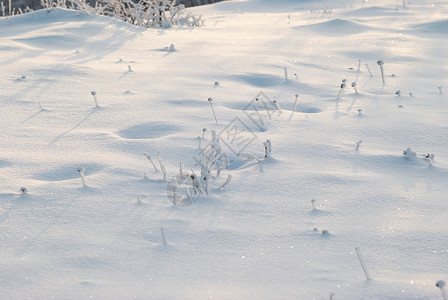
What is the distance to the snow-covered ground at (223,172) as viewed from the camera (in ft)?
5.14

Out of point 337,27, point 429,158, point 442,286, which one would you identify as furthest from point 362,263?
point 337,27

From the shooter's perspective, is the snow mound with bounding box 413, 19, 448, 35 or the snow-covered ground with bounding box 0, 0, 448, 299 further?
the snow mound with bounding box 413, 19, 448, 35

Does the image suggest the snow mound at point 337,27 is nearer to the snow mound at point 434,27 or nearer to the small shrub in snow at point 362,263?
the snow mound at point 434,27

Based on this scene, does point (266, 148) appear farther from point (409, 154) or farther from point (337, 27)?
point (337, 27)

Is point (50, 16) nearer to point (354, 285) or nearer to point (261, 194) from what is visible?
point (261, 194)

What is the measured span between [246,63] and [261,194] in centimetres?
209

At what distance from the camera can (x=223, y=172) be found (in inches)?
89.9

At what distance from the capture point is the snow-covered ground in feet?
5.14

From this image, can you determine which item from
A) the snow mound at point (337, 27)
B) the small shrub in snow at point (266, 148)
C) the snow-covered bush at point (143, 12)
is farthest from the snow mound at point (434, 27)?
the small shrub in snow at point (266, 148)

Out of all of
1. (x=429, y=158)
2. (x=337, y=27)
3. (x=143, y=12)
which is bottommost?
(x=429, y=158)

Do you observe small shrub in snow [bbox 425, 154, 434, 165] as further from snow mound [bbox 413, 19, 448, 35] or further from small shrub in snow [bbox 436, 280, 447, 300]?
snow mound [bbox 413, 19, 448, 35]

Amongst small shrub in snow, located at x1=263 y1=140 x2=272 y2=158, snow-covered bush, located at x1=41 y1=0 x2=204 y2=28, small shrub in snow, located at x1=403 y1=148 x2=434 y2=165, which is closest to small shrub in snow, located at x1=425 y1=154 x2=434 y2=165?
small shrub in snow, located at x1=403 y1=148 x2=434 y2=165

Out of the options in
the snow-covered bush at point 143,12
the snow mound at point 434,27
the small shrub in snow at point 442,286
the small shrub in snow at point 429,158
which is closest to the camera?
the small shrub in snow at point 442,286

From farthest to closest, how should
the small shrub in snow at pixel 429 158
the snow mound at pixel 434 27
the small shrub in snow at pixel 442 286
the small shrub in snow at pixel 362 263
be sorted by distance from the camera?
the snow mound at pixel 434 27
the small shrub in snow at pixel 429 158
the small shrub in snow at pixel 362 263
the small shrub in snow at pixel 442 286
